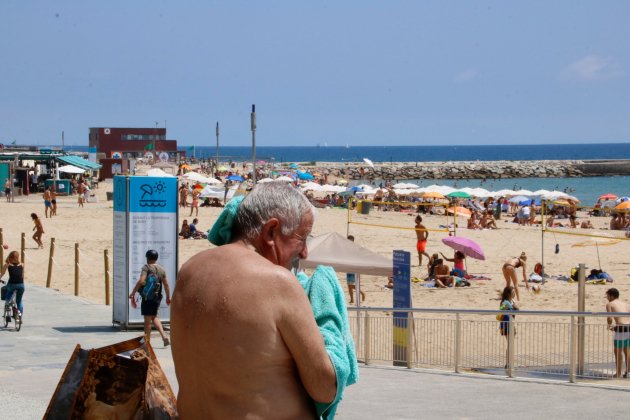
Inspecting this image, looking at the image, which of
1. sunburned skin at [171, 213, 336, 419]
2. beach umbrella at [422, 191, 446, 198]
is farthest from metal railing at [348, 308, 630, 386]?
beach umbrella at [422, 191, 446, 198]

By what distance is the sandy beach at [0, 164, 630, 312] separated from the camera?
19.6m

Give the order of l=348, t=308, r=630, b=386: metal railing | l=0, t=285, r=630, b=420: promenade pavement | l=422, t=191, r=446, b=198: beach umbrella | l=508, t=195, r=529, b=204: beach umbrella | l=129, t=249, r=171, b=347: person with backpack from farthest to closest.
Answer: l=508, t=195, r=529, b=204: beach umbrella, l=422, t=191, r=446, b=198: beach umbrella, l=129, t=249, r=171, b=347: person with backpack, l=348, t=308, r=630, b=386: metal railing, l=0, t=285, r=630, b=420: promenade pavement

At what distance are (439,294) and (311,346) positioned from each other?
58.3ft

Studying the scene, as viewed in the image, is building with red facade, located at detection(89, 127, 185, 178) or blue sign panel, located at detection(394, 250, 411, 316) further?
building with red facade, located at detection(89, 127, 185, 178)

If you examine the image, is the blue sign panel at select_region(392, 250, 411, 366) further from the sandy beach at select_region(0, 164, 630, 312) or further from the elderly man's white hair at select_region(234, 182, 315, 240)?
the elderly man's white hair at select_region(234, 182, 315, 240)

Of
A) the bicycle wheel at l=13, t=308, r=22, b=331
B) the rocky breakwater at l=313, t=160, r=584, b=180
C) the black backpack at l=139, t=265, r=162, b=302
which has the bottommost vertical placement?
the bicycle wheel at l=13, t=308, r=22, b=331

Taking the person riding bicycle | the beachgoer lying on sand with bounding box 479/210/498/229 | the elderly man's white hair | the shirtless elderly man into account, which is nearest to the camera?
the shirtless elderly man

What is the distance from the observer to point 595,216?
48906mm

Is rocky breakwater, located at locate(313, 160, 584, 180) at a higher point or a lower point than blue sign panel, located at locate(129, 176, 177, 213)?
lower

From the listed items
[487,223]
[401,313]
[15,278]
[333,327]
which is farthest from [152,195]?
[487,223]

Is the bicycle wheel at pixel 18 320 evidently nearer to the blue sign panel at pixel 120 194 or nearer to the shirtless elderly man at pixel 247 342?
the blue sign panel at pixel 120 194

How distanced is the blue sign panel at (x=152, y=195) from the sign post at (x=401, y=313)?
3296mm

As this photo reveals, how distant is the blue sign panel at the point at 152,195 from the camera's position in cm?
1291

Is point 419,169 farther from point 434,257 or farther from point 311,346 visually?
point 311,346
